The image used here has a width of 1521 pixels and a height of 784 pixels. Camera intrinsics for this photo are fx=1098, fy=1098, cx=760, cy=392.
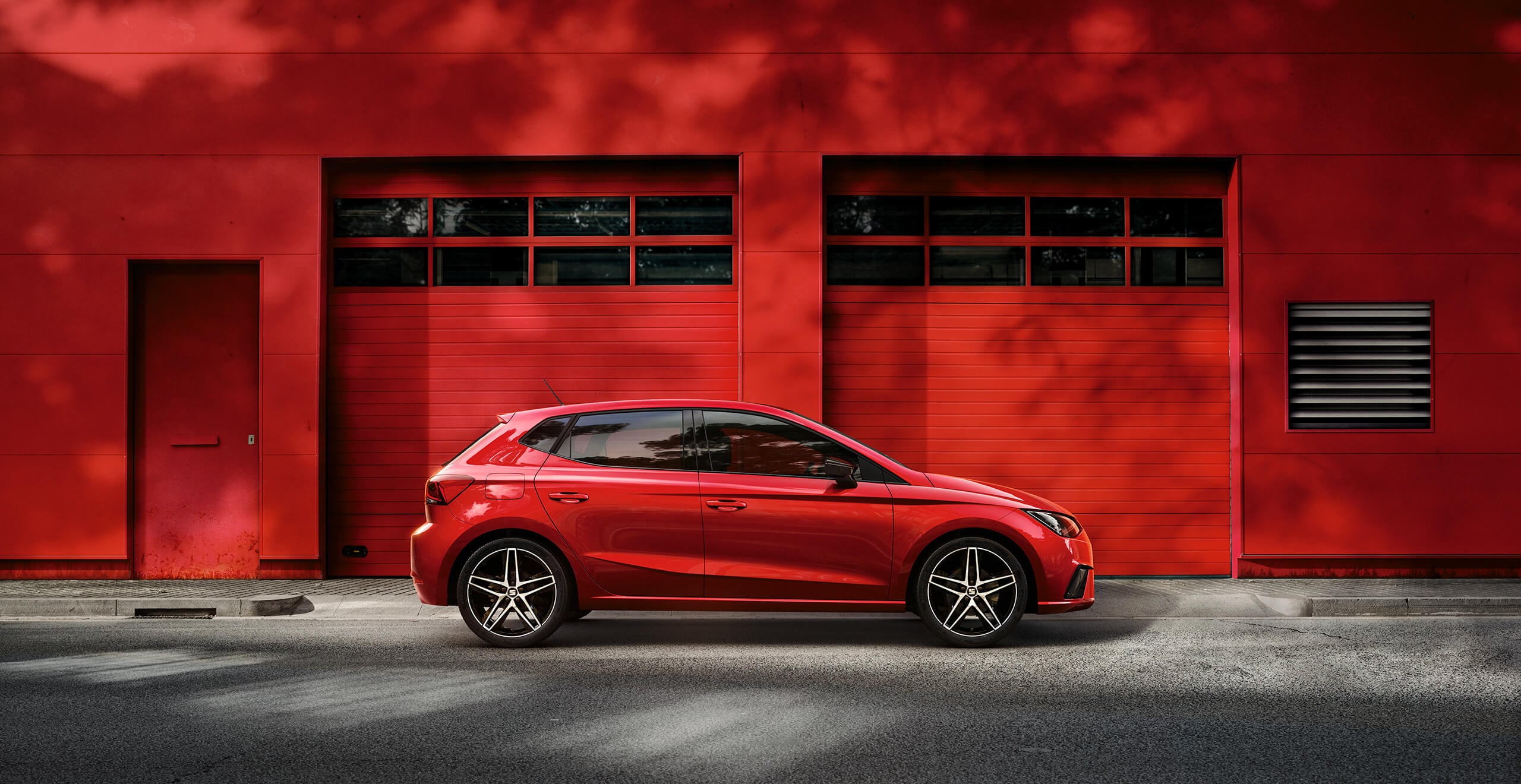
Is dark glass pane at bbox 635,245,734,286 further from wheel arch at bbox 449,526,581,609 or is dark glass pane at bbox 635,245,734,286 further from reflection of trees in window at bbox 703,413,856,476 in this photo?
wheel arch at bbox 449,526,581,609

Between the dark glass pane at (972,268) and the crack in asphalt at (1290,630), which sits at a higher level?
the dark glass pane at (972,268)

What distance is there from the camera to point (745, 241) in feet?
35.9

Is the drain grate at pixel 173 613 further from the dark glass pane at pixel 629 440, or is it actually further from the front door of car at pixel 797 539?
the front door of car at pixel 797 539

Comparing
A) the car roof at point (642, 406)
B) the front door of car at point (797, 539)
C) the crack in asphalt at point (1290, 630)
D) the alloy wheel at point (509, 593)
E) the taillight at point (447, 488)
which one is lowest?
the crack in asphalt at point (1290, 630)

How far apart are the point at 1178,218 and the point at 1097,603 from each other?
179 inches

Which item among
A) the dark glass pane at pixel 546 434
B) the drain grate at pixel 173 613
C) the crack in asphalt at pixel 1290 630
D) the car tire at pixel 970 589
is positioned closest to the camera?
the car tire at pixel 970 589

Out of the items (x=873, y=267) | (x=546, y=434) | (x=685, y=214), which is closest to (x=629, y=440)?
(x=546, y=434)

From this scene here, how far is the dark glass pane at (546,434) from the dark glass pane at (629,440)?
76 millimetres

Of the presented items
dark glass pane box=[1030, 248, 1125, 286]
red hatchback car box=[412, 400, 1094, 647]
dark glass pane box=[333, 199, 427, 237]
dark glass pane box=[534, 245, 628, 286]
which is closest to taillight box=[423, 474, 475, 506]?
red hatchback car box=[412, 400, 1094, 647]

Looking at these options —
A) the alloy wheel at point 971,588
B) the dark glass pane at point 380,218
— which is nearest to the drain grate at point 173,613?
the dark glass pane at point 380,218

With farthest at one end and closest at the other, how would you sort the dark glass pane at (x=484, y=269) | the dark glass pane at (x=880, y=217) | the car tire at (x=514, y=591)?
the dark glass pane at (x=880, y=217), the dark glass pane at (x=484, y=269), the car tire at (x=514, y=591)

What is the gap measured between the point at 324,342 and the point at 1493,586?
1125 cm

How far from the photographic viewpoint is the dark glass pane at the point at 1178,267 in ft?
36.9

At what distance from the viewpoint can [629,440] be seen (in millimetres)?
7453
